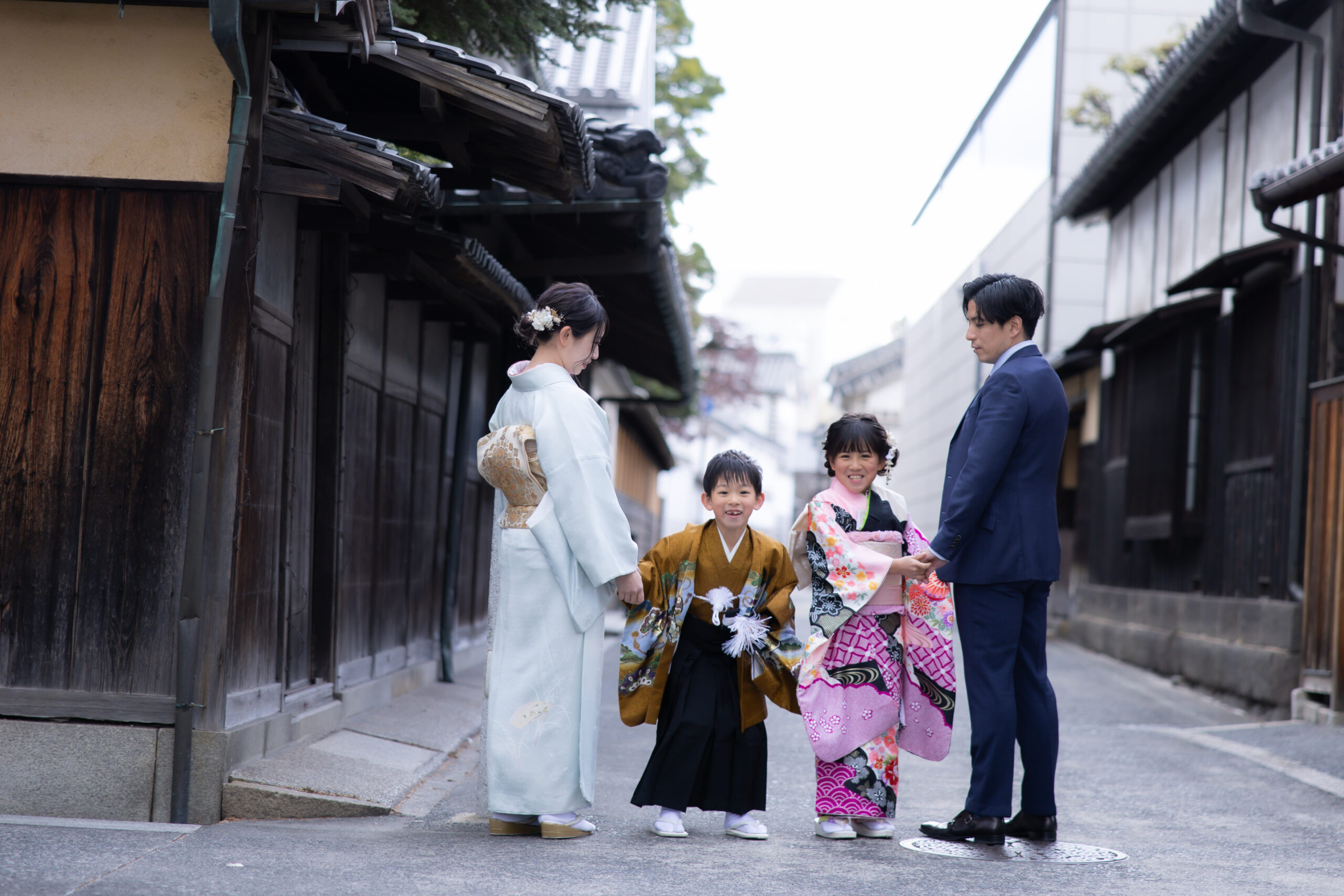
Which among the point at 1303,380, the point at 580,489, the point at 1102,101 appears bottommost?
the point at 580,489

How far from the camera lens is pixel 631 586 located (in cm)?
473

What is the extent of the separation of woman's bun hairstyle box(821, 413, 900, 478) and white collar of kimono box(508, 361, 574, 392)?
1085 mm

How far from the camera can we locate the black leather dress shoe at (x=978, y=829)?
15.5 ft

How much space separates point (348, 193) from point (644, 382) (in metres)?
18.2

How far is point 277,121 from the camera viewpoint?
15.9 feet

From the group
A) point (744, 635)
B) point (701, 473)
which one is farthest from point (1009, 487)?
point (701, 473)

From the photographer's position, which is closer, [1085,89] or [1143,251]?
[1143,251]

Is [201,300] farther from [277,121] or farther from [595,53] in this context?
[595,53]

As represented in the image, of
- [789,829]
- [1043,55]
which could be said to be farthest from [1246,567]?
[1043,55]

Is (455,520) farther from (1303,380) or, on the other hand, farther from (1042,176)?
(1042,176)

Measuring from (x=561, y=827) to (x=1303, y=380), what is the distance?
8477 millimetres

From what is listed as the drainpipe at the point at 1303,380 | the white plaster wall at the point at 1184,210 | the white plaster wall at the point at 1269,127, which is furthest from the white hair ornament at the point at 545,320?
the white plaster wall at the point at 1184,210

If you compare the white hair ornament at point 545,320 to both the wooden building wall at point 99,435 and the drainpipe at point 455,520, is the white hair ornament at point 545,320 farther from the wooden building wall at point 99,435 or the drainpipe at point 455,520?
the drainpipe at point 455,520

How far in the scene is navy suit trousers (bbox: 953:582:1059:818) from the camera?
4730 millimetres
